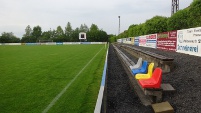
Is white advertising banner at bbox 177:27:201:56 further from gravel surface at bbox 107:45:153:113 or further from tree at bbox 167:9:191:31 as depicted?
tree at bbox 167:9:191:31

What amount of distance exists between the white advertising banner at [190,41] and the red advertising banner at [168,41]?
1188 millimetres

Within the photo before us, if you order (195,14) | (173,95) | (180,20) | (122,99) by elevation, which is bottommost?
Answer: (122,99)

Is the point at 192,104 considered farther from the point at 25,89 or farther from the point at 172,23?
the point at 172,23

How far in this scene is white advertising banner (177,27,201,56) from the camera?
16031 millimetres

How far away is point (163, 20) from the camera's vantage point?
50562 mm

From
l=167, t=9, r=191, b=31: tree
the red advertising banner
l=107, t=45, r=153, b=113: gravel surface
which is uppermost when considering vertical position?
l=167, t=9, r=191, b=31: tree

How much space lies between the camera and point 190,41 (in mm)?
17344

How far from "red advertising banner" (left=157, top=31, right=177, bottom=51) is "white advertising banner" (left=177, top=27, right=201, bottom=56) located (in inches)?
46.8

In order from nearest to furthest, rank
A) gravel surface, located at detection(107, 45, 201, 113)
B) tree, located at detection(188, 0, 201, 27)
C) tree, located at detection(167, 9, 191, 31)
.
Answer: gravel surface, located at detection(107, 45, 201, 113) → tree, located at detection(188, 0, 201, 27) → tree, located at detection(167, 9, 191, 31)

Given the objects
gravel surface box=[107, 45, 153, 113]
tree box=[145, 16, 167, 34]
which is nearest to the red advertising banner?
gravel surface box=[107, 45, 153, 113]

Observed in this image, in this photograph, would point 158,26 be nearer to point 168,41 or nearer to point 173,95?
point 168,41

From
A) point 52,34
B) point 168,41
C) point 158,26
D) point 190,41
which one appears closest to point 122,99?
point 190,41

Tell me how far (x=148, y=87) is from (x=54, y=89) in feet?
12.8

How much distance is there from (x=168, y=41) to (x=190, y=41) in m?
6.30
